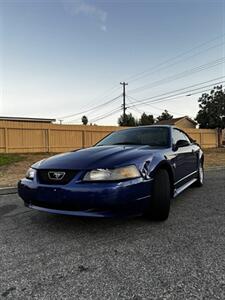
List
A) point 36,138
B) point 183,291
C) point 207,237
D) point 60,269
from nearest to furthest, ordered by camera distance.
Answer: point 183,291 → point 60,269 → point 207,237 → point 36,138

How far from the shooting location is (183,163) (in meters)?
4.64

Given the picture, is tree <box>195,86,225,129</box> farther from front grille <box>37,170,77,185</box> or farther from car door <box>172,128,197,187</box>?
front grille <box>37,170,77,185</box>

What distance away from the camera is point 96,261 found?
2.47 meters

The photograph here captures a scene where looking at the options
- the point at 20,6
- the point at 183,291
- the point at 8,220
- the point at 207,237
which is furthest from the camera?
the point at 20,6

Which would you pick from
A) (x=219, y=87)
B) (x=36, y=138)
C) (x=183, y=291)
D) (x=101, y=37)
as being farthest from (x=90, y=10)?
(x=219, y=87)

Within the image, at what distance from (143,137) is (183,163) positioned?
0.87 meters

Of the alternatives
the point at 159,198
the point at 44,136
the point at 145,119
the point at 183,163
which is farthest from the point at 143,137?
the point at 145,119

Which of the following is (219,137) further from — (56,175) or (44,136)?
(56,175)

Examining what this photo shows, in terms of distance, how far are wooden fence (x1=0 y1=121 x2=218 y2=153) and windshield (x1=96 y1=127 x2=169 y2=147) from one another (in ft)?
38.1

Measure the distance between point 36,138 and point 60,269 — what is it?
14.3 meters

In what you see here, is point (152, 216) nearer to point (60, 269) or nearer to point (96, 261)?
A: point (96, 261)

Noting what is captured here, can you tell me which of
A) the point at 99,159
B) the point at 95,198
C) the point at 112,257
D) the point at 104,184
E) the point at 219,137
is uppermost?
the point at 219,137

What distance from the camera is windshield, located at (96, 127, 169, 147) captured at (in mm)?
4293

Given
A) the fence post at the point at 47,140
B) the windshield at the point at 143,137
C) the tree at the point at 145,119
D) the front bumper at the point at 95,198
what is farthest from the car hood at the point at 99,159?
the tree at the point at 145,119
